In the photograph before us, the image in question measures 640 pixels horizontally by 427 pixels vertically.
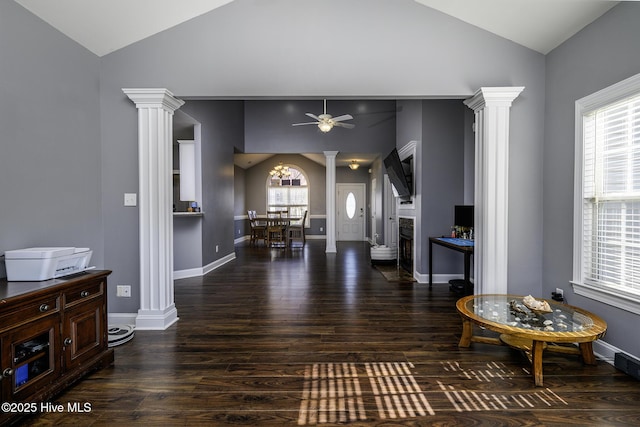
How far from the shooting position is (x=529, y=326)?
1.98 meters

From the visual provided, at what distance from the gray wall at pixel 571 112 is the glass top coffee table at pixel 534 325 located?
208 mm

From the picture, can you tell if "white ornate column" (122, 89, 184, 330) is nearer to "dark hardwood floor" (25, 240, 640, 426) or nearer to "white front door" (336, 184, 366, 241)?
"dark hardwood floor" (25, 240, 640, 426)

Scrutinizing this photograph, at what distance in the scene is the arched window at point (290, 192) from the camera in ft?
35.4

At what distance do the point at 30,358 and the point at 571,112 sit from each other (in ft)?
13.4

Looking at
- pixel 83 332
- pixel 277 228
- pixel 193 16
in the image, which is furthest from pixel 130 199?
pixel 277 228

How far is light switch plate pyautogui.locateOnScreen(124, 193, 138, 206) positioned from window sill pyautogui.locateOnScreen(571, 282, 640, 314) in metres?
3.91

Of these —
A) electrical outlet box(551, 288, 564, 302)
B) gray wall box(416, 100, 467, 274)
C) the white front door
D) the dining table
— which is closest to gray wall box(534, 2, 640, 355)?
electrical outlet box(551, 288, 564, 302)

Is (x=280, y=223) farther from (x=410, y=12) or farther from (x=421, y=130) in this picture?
(x=410, y=12)

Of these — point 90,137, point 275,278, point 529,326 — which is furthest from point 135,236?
point 529,326

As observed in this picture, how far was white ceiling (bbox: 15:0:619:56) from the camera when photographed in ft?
7.54

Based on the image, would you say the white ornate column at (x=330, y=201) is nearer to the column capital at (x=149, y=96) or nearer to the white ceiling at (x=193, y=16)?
the white ceiling at (x=193, y=16)

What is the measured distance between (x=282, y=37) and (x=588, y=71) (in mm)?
2529

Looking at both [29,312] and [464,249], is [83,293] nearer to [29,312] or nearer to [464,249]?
[29,312]

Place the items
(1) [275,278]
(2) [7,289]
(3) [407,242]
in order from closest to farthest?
(2) [7,289]
(1) [275,278]
(3) [407,242]
